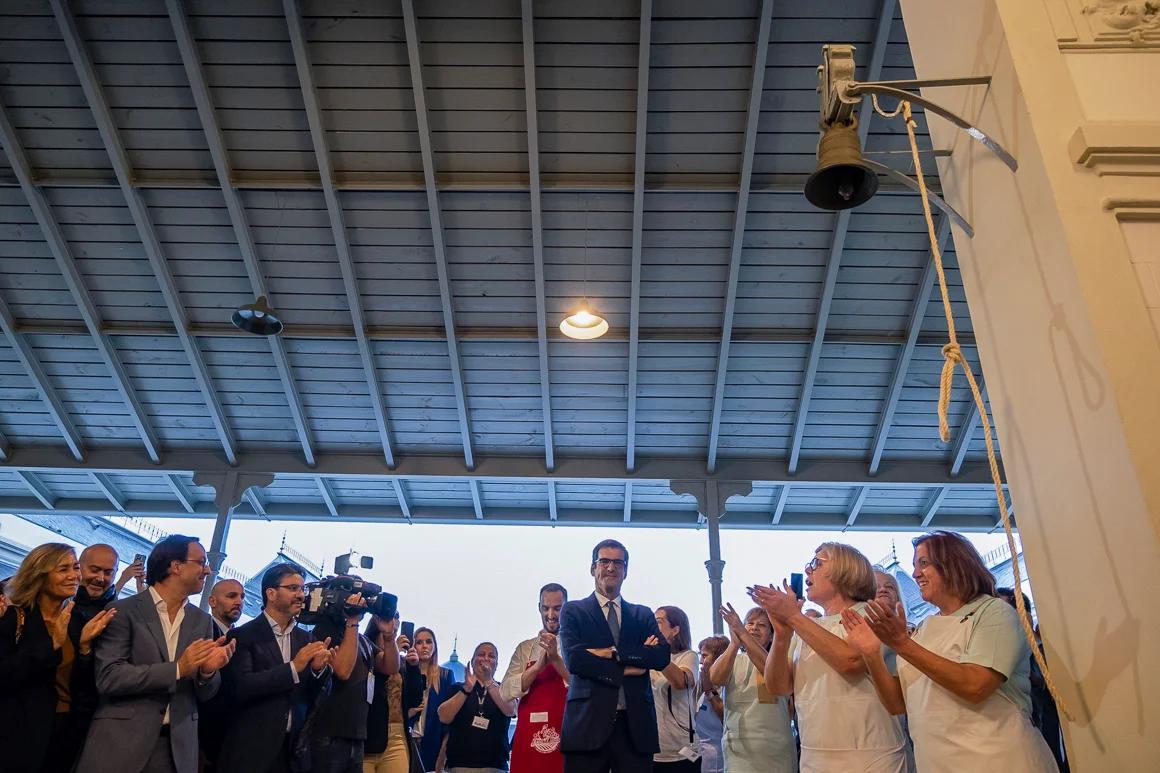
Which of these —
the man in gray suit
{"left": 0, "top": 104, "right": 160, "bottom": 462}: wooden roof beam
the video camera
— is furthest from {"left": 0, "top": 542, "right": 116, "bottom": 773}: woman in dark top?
{"left": 0, "top": 104, "right": 160, "bottom": 462}: wooden roof beam

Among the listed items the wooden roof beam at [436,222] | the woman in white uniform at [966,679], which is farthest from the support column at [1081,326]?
the wooden roof beam at [436,222]

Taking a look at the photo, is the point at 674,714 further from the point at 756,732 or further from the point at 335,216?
→ the point at 335,216

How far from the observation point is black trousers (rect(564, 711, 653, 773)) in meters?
2.94

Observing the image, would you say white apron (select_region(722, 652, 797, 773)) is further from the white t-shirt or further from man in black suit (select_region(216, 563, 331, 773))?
man in black suit (select_region(216, 563, 331, 773))

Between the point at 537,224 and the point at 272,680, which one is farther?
the point at 537,224

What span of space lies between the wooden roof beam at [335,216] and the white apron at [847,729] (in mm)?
4739

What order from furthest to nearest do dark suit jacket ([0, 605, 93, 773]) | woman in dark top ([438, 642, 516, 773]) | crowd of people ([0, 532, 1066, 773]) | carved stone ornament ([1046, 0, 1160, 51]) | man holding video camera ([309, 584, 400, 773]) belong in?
woman in dark top ([438, 642, 516, 773])
man holding video camera ([309, 584, 400, 773])
dark suit jacket ([0, 605, 93, 773])
crowd of people ([0, 532, 1066, 773])
carved stone ornament ([1046, 0, 1160, 51])

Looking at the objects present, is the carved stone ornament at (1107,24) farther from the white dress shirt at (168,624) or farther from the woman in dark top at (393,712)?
the woman in dark top at (393,712)

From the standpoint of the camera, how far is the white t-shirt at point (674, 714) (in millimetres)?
3684

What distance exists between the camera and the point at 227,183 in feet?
19.5

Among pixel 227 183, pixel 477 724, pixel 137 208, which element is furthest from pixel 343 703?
pixel 137 208

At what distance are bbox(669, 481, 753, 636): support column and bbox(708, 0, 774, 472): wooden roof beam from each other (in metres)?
0.20

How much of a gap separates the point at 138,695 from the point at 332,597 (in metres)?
0.80

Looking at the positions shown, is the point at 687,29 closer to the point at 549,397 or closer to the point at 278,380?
the point at 549,397
